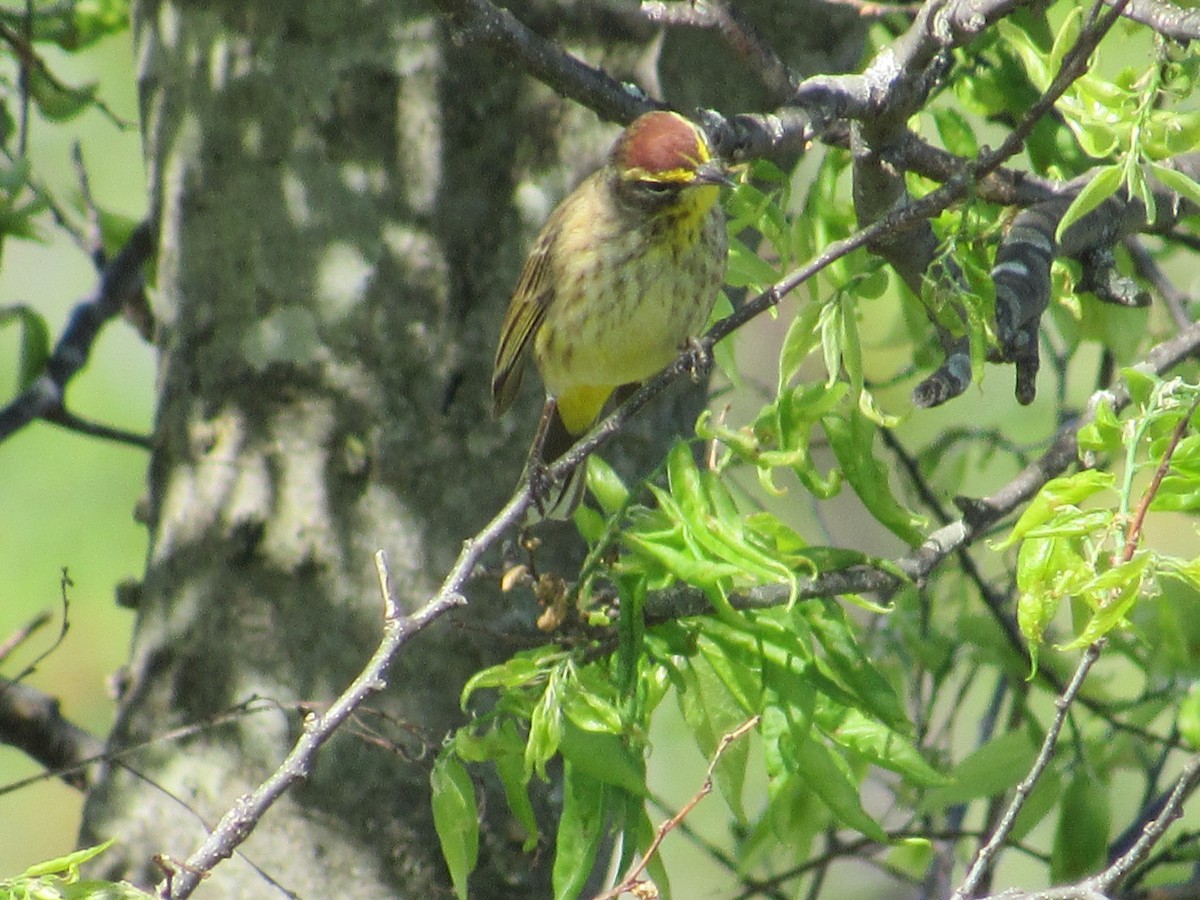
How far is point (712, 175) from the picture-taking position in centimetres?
351

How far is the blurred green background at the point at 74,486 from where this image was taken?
24.4ft

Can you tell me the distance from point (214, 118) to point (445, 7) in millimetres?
1514

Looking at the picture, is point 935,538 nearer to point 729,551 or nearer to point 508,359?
point 729,551

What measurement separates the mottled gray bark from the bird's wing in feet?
0.15

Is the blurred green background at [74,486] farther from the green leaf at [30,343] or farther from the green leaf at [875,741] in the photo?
the green leaf at [875,741]

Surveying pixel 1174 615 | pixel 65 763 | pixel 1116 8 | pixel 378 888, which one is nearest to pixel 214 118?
pixel 65 763

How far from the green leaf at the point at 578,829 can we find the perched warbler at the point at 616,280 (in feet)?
4.05

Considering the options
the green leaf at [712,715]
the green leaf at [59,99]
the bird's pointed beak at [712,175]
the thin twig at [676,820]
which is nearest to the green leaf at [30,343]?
the green leaf at [59,99]

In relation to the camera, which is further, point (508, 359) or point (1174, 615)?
point (508, 359)

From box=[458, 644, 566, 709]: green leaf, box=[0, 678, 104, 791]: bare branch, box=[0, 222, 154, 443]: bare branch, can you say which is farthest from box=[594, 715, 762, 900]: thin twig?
box=[0, 222, 154, 443]: bare branch

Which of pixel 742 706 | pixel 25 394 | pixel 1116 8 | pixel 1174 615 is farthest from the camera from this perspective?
pixel 25 394

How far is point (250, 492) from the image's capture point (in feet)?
13.0

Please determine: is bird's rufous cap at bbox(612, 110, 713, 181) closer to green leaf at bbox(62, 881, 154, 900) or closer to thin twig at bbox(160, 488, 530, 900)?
thin twig at bbox(160, 488, 530, 900)

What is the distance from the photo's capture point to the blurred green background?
24.4 feet
